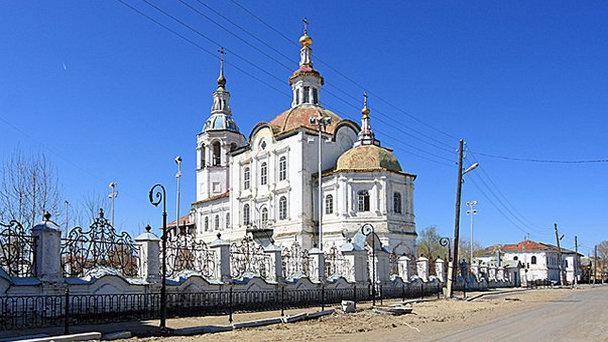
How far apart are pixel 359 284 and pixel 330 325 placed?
12575mm

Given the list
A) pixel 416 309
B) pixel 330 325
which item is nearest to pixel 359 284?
pixel 416 309

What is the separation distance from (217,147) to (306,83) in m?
11.6

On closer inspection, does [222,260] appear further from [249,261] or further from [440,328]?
[440,328]

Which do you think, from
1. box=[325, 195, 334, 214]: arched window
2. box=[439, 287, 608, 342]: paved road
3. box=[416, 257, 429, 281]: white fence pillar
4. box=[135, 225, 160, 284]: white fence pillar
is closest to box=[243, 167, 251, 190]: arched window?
box=[325, 195, 334, 214]: arched window

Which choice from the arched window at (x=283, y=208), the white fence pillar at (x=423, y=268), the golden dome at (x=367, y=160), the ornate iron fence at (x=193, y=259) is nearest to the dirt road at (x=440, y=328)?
the ornate iron fence at (x=193, y=259)

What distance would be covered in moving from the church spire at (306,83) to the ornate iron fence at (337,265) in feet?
85.4

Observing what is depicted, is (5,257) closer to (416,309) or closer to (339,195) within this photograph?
(416,309)

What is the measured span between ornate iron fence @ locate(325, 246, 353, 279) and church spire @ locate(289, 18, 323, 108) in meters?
26.0

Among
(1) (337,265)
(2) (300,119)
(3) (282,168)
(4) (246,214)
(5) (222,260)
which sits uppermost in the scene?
(2) (300,119)

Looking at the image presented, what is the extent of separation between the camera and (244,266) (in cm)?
2505

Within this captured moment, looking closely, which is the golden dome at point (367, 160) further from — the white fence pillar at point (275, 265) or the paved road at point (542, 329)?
the paved road at point (542, 329)

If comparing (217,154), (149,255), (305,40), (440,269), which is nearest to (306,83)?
(305,40)

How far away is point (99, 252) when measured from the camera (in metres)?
19.5

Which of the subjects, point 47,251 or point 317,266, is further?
point 317,266
